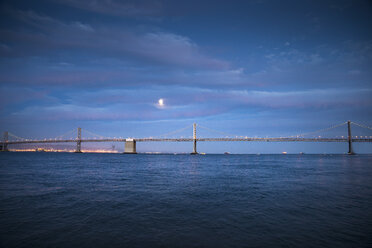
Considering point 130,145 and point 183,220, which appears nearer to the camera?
point 183,220

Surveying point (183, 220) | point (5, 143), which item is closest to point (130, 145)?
point (5, 143)

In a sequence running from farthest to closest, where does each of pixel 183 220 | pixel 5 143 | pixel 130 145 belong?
pixel 5 143 < pixel 130 145 < pixel 183 220

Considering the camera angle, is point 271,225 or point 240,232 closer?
point 240,232

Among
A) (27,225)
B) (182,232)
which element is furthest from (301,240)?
(27,225)

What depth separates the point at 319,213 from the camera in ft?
31.0

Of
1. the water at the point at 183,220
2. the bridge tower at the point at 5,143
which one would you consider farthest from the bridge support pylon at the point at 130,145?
the water at the point at 183,220

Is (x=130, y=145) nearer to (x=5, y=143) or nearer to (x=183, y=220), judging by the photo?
(x=5, y=143)

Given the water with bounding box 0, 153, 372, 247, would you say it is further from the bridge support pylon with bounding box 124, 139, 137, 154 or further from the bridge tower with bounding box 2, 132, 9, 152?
the bridge tower with bounding box 2, 132, 9, 152

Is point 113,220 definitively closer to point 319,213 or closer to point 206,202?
point 206,202

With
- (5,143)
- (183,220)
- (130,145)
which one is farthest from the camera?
(5,143)

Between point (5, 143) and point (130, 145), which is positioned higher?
point (5, 143)

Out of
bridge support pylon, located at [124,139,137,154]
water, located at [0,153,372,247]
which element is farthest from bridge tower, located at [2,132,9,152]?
water, located at [0,153,372,247]

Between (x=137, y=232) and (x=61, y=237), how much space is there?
2325 millimetres

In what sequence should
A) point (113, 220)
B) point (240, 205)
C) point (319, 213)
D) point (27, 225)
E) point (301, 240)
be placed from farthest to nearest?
point (240, 205), point (319, 213), point (113, 220), point (27, 225), point (301, 240)
